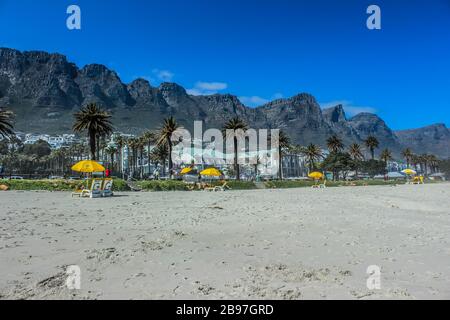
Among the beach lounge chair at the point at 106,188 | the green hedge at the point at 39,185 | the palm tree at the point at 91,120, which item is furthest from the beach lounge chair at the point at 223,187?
the palm tree at the point at 91,120

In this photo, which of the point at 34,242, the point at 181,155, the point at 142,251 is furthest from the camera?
the point at 181,155

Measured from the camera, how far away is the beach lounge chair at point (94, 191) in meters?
25.3

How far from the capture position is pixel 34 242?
8.55 metres

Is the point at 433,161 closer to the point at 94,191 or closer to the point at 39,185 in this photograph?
the point at 39,185

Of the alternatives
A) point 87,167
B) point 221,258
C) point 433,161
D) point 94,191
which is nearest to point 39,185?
point 87,167

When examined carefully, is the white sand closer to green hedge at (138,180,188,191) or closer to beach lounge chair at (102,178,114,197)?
beach lounge chair at (102,178,114,197)

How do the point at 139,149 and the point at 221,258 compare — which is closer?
the point at 221,258

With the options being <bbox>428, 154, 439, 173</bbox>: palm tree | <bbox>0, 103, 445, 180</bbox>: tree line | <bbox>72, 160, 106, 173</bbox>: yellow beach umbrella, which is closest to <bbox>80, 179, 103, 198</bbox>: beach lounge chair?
<bbox>72, 160, 106, 173</bbox>: yellow beach umbrella

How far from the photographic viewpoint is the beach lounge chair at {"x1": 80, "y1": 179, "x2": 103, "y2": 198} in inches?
995

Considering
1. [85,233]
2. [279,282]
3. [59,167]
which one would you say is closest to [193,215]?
[85,233]

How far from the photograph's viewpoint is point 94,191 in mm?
25391
